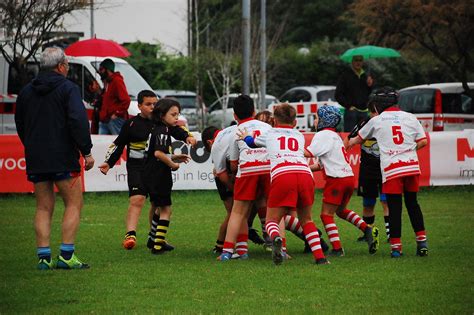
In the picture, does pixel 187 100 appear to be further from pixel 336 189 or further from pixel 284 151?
pixel 284 151

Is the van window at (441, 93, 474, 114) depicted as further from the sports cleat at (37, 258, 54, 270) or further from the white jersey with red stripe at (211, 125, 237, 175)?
the sports cleat at (37, 258, 54, 270)

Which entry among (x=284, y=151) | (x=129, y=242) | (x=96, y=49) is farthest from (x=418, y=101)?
(x=284, y=151)

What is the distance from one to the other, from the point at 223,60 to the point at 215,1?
10.3m

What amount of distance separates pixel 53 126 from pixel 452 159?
450 inches

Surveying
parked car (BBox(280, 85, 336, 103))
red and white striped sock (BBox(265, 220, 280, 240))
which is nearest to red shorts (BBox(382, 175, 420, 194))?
red and white striped sock (BBox(265, 220, 280, 240))

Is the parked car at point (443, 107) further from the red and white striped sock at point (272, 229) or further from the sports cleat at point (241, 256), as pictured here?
the red and white striped sock at point (272, 229)

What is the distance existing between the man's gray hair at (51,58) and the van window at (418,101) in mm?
20166

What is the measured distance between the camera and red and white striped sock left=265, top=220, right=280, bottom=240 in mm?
10922

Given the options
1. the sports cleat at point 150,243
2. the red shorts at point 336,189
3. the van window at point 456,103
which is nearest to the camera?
the red shorts at point 336,189

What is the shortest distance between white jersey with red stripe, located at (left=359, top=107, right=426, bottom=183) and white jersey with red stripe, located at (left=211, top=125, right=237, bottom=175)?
1535 millimetres

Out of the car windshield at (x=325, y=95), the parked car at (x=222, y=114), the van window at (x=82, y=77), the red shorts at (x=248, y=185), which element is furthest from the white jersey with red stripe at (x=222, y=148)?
the car windshield at (x=325, y=95)

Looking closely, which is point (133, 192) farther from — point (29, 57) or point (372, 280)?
point (29, 57)

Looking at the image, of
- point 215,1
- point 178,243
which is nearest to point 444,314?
point 178,243

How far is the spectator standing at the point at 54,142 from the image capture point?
35.3 feet
